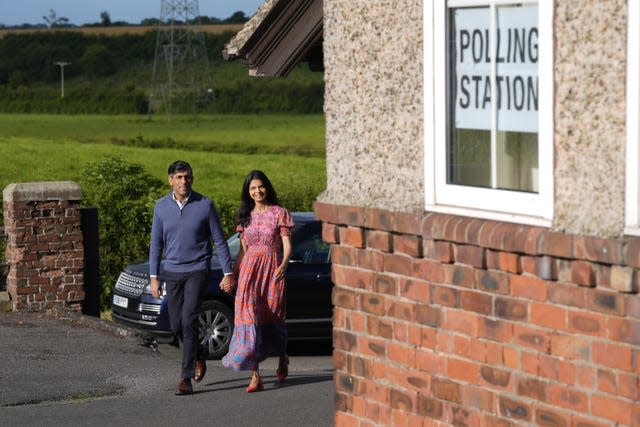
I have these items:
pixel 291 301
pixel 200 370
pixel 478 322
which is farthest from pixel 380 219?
pixel 291 301

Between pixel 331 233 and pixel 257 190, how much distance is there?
13.9ft

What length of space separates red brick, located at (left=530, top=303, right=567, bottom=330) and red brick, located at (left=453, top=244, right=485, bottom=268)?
11.9 inches

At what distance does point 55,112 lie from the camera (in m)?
89.8

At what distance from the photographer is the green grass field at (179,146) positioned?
1772 inches

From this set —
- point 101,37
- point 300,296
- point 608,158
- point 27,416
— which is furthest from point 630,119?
point 101,37

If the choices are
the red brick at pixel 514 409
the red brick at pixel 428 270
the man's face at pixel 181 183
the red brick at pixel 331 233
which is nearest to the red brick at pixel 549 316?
the red brick at pixel 514 409

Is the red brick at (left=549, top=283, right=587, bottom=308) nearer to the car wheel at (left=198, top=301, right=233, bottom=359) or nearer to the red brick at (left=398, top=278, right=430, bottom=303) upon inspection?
the red brick at (left=398, top=278, right=430, bottom=303)

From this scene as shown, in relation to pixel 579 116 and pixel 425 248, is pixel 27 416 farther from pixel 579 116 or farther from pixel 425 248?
pixel 579 116

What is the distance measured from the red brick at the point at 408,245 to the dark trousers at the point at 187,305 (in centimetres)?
485

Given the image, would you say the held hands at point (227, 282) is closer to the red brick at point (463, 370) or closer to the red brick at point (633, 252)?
the red brick at point (463, 370)

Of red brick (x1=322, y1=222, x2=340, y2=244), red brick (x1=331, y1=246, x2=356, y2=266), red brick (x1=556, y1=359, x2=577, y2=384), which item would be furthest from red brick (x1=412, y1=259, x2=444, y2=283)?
red brick (x1=556, y1=359, x2=577, y2=384)

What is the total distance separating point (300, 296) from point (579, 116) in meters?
9.57

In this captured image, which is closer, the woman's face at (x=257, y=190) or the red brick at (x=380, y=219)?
the red brick at (x=380, y=219)

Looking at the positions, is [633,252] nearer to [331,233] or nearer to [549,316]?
[549,316]
